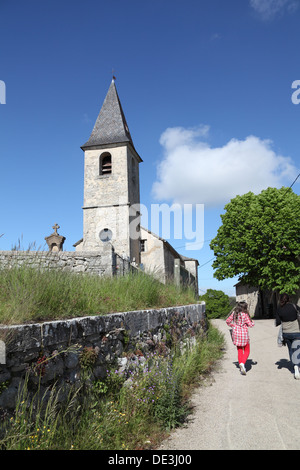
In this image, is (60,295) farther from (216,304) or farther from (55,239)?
(216,304)

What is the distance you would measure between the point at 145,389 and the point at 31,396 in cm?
191

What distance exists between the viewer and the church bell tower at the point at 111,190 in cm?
2366

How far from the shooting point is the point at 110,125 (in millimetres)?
26938

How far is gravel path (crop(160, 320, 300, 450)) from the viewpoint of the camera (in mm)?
3738

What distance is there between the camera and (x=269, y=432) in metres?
3.93

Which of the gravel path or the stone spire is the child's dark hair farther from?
the stone spire

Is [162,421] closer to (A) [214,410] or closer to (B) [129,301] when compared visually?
(A) [214,410]

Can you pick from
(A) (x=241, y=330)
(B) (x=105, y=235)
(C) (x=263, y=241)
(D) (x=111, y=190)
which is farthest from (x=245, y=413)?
(D) (x=111, y=190)

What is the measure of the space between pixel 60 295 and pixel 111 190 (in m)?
20.6

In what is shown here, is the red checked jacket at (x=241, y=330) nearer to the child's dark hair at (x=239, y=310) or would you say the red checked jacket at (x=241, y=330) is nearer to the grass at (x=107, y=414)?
the child's dark hair at (x=239, y=310)

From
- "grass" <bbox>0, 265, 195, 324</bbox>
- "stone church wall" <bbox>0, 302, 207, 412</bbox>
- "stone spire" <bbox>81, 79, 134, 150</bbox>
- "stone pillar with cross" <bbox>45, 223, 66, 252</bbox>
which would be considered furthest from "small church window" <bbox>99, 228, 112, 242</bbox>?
"stone church wall" <bbox>0, 302, 207, 412</bbox>

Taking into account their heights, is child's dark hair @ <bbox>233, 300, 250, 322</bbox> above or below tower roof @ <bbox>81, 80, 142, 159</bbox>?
below

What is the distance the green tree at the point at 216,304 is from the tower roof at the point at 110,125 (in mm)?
15449
